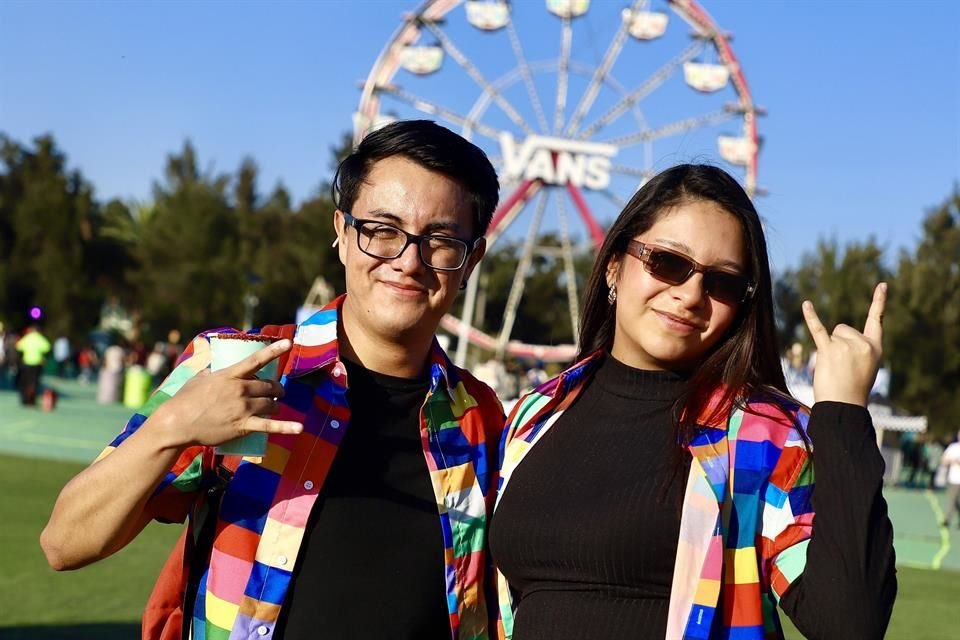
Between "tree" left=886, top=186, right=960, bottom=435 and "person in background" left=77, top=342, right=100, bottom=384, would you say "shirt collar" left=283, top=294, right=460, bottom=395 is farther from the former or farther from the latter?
"person in background" left=77, top=342, right=100, bottom=384

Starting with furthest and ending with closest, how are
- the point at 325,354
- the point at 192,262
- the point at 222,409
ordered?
the point at 192,262 → the point at 325,354 → the point at 222,409

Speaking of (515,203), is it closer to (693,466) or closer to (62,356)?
(62,356)

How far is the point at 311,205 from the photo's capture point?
138 feet

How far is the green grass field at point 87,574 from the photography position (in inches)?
238

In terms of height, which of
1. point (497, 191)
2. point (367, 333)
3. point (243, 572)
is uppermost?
point (497, 191)

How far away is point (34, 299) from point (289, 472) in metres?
38.6

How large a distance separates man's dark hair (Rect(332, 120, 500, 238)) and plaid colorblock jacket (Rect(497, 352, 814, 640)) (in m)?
0.78

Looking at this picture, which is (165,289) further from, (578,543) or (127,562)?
(578,543)

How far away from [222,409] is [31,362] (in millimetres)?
18894

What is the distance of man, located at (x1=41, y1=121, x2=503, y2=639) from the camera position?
2.20 meters

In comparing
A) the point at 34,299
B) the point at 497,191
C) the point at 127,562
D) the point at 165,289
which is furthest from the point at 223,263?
the point at 497,191

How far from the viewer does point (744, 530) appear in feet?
7.32

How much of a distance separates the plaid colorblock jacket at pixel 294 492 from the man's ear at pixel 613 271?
46 cm

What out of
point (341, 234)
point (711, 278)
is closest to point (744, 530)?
point (711, 278)
